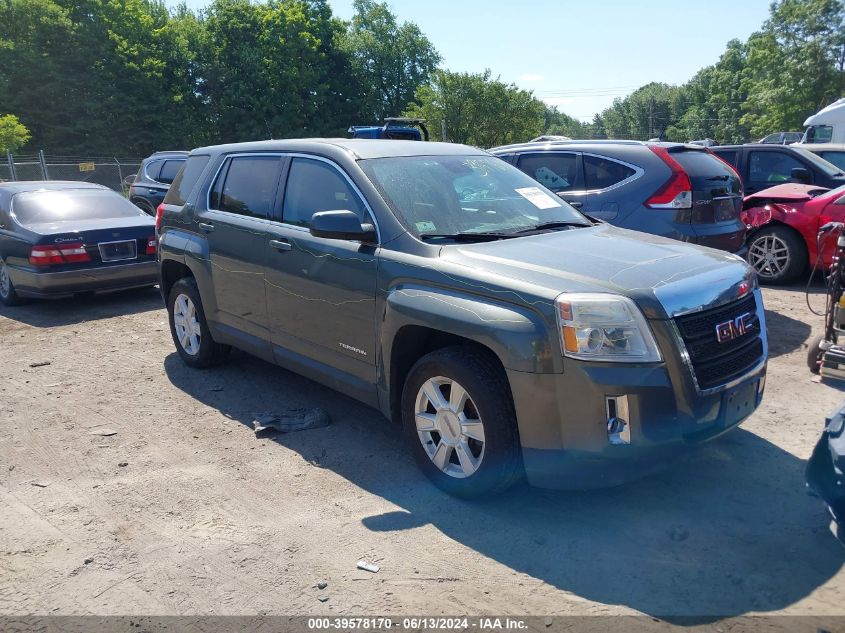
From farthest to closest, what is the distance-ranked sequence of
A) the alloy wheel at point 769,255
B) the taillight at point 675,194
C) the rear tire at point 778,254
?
the alloy wheel at point 769,255 → the rear tire at point 778,254 → the taillight at point 675,194

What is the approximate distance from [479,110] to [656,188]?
36120 mm

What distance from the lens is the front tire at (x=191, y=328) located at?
5.93 m

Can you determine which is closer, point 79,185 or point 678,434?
point 678,434

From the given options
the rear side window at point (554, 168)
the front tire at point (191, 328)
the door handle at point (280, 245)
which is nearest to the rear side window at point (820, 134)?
A: the rear side window at point (554, 168)

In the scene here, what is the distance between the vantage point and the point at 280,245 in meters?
4.78

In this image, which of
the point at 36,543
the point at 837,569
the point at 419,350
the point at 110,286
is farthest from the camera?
the point at 110,286

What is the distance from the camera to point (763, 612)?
280 centimetres

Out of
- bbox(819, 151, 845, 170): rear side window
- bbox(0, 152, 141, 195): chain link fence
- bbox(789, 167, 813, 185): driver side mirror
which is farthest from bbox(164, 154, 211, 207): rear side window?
bbox(0, 152, 141, 195): chain link fence

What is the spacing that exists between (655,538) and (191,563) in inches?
88.4

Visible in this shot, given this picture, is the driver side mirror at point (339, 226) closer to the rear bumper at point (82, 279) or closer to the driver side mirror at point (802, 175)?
the rear bumper at point (82, 279)

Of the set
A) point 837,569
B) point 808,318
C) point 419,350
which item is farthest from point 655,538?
point 808,318

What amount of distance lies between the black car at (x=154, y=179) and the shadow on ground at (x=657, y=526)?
10.7 metres

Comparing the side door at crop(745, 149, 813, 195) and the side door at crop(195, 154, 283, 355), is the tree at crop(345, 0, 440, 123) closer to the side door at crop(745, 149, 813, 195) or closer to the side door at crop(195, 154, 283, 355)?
the side door at crop(745, 149, 813, 195)

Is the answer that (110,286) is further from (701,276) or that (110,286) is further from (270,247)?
(701,276)
